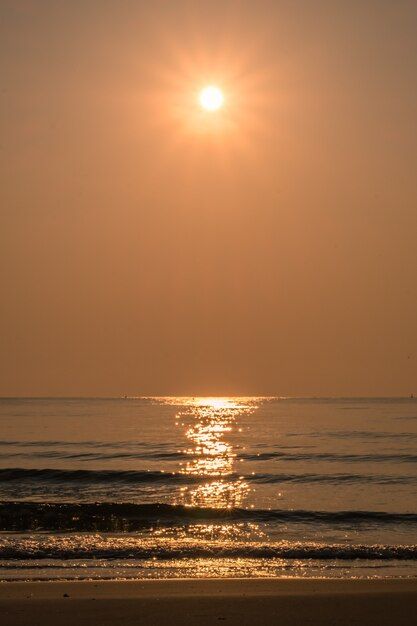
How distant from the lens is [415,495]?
79.0ft

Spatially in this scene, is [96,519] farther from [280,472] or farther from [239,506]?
[280,472]

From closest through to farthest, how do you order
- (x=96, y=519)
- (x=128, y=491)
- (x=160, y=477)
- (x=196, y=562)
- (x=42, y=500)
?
(x=196, y=562), (x=96, y=519), (x=42, y=500), (x=128, y=491), (x=160, y=477)

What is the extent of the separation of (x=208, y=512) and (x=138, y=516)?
1905 millimetres

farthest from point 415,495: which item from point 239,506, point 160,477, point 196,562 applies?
point 196,562

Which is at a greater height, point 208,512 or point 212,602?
point 208,512

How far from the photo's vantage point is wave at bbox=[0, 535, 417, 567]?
14320mm

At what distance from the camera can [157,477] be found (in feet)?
98.2

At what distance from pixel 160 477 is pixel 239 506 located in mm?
8507

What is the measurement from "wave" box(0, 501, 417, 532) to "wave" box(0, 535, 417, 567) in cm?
271

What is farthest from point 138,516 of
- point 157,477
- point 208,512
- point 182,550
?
point 157,477

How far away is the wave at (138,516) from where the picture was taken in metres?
18.8

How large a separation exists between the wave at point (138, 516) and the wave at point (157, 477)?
7.41 meters

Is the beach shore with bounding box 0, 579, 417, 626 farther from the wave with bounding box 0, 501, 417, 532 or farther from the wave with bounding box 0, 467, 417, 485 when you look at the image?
the wave with bounding box 0, 467, 417, 485

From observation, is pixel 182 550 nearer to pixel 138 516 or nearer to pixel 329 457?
pixel 138 516
